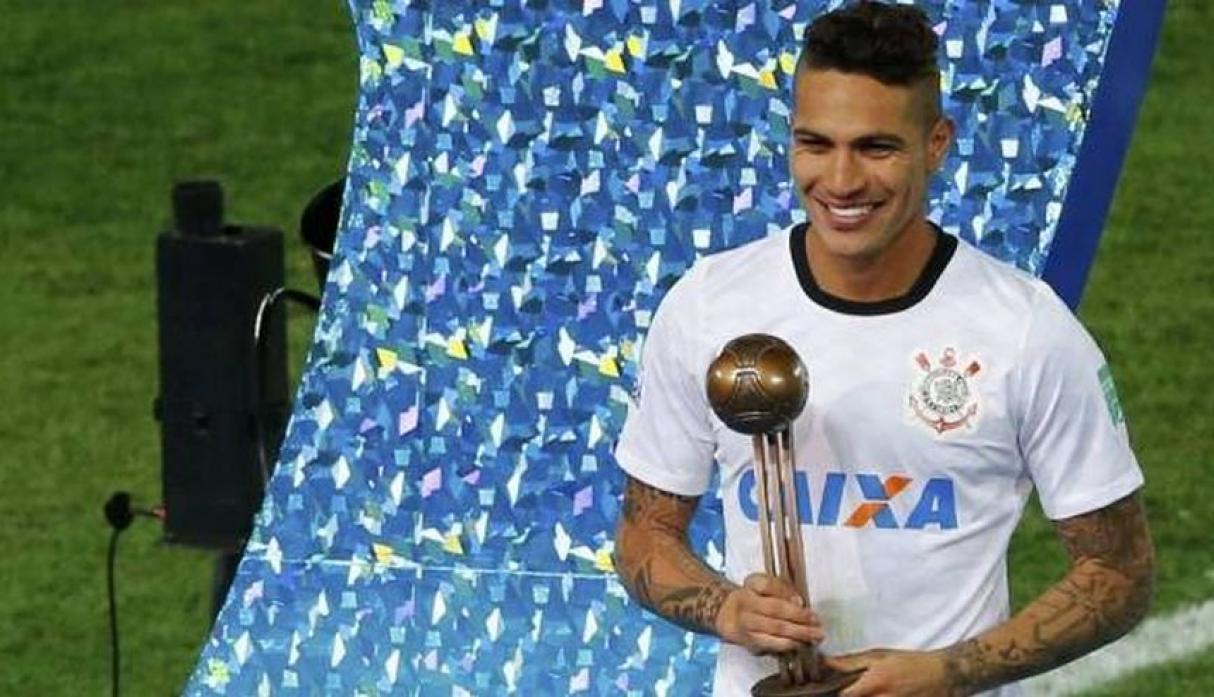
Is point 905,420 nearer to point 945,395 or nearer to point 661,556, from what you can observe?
point 945,395

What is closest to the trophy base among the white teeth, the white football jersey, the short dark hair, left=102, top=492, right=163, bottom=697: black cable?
the white football jersey

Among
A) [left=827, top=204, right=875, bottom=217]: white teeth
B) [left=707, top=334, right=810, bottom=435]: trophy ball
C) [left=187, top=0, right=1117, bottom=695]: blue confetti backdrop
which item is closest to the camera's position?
[left=707, top=334, right=810, bottom=435]: trophy ball

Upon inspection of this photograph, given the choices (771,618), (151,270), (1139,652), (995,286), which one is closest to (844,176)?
(995,286)

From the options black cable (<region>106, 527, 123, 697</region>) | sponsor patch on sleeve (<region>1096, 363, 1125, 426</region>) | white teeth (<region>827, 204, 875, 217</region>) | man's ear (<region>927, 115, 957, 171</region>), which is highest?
man's ear (<region>927, 115, 957, 171</region>)

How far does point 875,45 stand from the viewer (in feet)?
12.7

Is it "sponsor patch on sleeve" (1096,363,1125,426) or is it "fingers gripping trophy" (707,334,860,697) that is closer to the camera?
"fingers gripping trophy" (707,334,860,697)

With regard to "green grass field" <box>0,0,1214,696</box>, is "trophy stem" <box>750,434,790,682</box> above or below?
above

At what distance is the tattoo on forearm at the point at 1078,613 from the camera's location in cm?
396

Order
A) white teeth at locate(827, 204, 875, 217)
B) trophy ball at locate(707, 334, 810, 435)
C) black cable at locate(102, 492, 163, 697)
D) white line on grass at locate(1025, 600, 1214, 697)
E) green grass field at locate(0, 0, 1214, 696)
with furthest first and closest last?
green grass field at locate(0, 0, 1214, 696)
white line on grass at locate(1025, 600, 1214, 697)
black cable at locate(102, 492, 163, 697)
white teeth at locate(827, 204, 875, 217)
trophy ball at locate(707, 334, 810, 435)

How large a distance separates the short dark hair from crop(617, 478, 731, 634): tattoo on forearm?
23.6 inches

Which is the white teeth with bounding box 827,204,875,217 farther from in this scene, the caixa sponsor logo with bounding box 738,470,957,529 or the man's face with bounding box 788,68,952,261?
the caixa sponsor logo with bounding box 738,470,957,529

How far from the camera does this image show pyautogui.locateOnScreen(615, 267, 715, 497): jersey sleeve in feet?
13.3

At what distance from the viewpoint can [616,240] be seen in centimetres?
607

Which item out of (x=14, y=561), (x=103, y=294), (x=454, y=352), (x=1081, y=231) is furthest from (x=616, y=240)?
(x=103, y=294)
